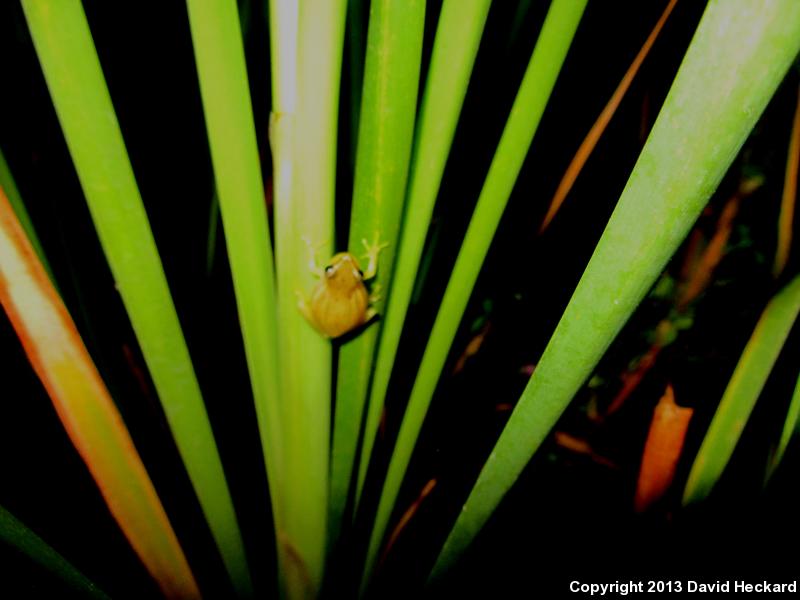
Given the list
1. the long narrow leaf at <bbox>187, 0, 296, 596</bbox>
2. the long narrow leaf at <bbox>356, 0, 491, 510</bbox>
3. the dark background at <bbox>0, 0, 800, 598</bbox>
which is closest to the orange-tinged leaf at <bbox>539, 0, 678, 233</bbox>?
the dark background at <bbox>0, 0, 800, 598</bbox>

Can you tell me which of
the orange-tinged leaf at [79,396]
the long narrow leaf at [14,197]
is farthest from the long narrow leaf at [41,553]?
the long narrow leaf at [14,197]

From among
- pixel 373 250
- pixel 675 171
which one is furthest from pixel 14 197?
pixel 675 171

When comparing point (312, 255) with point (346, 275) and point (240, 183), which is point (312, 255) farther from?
point (346, 275)

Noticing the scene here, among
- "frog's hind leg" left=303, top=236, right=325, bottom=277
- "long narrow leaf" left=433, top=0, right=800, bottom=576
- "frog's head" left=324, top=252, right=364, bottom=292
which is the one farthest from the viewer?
"frog's head" left=324, top=252, right=364, bottom=292

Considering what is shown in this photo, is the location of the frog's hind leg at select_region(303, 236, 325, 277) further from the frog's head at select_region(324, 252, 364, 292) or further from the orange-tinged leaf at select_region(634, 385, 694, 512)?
Answer: the orange-tinged leaf at select_region(634, 385, 694, 512)

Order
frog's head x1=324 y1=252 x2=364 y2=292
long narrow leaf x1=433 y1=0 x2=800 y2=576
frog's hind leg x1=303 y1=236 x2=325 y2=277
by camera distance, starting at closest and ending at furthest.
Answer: long narrow leaf x1=433 y1=0 x2=800 y2=576 → frog's hind leg x1=303 y1=236 x2=325 y2=277 → frog's head x1=324 y1=252 x2=364 y2=292

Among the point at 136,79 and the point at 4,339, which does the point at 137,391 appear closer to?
the point at 4,339
